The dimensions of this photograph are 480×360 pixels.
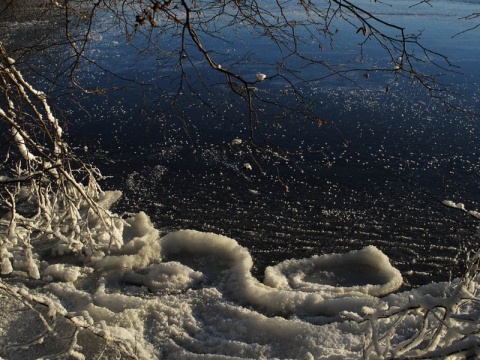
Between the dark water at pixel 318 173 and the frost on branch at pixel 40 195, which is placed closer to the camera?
the frost on branch at pixel 40 195

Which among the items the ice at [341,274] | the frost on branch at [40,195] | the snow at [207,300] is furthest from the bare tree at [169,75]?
the ice at [341,274]

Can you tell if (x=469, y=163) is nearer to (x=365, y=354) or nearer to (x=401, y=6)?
(x=365, y=354)

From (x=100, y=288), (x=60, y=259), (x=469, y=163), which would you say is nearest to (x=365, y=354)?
(x=100, y=288)

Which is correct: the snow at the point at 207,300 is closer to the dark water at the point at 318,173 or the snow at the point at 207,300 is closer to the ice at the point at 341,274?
the ice at the point at 341,274

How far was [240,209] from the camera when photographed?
6121mm

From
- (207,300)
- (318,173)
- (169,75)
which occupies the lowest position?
(207,300)

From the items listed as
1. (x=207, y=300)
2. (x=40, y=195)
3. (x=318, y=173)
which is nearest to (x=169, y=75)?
(x=318, y=173)

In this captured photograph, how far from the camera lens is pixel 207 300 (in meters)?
4.49

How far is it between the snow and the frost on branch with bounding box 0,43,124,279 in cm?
27

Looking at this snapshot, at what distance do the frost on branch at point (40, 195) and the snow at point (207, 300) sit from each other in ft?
0.90

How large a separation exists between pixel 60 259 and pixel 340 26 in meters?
10.7

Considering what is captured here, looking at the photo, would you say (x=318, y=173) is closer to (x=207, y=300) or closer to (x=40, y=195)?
(x=207, y=300)

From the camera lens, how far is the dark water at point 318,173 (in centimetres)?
555

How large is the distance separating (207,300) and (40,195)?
5.63 feet
